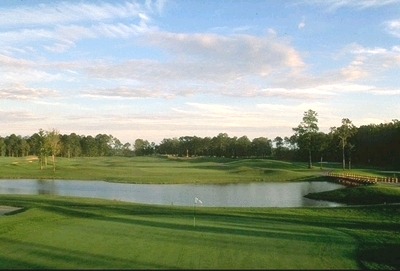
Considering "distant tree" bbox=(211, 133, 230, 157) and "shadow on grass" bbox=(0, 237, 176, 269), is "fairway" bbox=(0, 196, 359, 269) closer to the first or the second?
"shadow on grass" bbox=(0, 237, 176, 269)

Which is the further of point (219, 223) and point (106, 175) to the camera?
point (106, 175)

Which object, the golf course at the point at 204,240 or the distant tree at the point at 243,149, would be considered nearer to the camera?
the golf course at the point at 204,240

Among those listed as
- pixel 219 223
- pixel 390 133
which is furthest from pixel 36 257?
pixel 390 133

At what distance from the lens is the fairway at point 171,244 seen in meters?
13.1

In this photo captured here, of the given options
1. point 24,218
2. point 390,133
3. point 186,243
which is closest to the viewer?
point 186,243

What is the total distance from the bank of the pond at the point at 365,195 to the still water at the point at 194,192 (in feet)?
6.24

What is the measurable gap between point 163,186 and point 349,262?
4281cm

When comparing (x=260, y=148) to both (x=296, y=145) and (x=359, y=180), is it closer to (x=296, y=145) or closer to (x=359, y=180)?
(x=296, y=145)

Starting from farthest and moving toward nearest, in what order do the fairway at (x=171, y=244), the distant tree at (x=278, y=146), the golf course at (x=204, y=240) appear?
the distant tree at (x=278, y=146)
the golf course at (x=204, y=240)
the fairway at (x=171, y=244)

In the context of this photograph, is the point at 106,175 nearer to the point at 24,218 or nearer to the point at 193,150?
the point at 24,218

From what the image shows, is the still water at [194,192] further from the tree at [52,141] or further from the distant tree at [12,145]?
the distant tree at [12,145]

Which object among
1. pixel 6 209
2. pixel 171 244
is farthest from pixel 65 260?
pixel 6 209

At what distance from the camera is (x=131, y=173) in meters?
76.2

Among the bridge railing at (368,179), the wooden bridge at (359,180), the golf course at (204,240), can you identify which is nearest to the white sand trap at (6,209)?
the golf course at (204,240)
